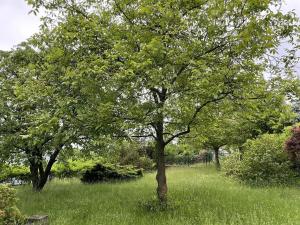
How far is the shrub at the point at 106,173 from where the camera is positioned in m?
21.4

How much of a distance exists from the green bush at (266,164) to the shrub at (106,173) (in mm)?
6901

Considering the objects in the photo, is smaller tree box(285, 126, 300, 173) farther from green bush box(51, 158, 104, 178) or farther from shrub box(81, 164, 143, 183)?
green bush box(51, 158, 104, 178)

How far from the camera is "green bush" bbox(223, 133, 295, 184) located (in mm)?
17081

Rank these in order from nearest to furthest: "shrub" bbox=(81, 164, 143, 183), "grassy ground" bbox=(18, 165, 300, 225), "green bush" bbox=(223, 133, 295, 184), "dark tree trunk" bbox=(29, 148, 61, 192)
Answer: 1. "grassy ground" bbox=(18, 165, 300, 225)
2. "dark tree trunk" bbox=(29, 148, 61, 192)
3. "green bush" bbox=(223, 133, 295, 184)
4. "shrub" bbox=(81, 164, 143, 183)

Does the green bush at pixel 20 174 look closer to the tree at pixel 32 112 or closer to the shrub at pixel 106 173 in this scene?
the shrub at pixel 106 173

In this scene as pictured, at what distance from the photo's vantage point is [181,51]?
9016 mm

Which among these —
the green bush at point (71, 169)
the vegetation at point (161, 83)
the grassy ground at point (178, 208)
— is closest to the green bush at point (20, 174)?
the green bush at point (71, 169)

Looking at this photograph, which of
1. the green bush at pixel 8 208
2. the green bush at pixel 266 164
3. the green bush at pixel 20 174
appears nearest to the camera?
the green bush at pixel 8 208

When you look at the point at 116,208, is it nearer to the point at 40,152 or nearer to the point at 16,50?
the point at 40,152

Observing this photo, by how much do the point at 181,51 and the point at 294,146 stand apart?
10528mm

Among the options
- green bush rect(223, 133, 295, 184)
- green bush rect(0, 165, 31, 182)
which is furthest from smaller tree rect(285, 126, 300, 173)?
green bush rect(0, 165, 31, 182)

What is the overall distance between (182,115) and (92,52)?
3.27 meters

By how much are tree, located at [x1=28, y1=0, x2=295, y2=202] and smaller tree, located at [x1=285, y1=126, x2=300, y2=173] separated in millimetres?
8348

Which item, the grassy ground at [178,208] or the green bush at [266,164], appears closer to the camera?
the grassy ground at [178,208]
